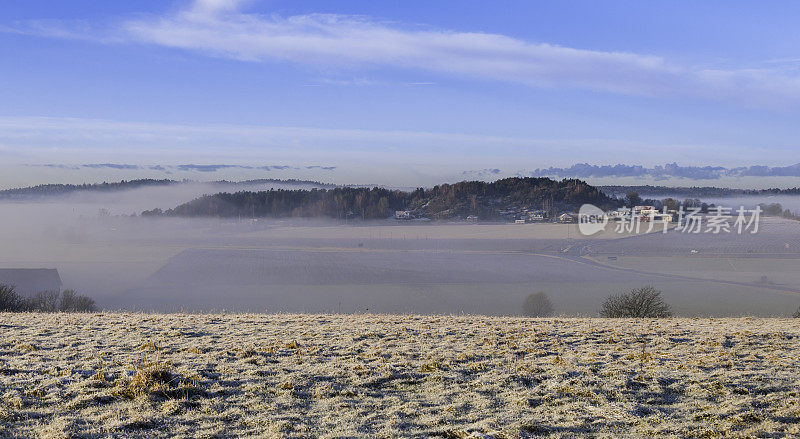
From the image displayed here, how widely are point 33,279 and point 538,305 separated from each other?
5515 centimetres

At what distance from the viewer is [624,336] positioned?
16.2m

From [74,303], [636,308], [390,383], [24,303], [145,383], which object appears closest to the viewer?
[145,383]

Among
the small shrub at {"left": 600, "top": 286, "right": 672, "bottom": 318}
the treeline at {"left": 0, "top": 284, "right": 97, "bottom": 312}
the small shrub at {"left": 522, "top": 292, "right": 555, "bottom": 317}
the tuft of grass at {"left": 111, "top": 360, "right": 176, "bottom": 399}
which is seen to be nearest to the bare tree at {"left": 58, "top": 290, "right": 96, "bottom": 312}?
the treeline at {"left": 0, "top": 284, "right": 97, "bottom": 312}

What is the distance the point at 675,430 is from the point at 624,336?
27.4ft

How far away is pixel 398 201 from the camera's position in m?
151

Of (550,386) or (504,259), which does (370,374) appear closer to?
(550,386)

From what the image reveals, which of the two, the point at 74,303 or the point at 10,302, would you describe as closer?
the point at 10,302

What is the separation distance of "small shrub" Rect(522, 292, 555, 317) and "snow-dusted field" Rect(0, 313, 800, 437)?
33956mm

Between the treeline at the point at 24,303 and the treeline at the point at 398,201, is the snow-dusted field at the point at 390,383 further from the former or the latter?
the treeline at the point at 398,201

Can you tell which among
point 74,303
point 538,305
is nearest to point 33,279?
point 74,303

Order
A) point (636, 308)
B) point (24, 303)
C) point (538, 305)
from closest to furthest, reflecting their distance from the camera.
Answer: point (636, 308)
point (24, 303)
point (538, 305)

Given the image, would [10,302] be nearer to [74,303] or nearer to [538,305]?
[74,303]

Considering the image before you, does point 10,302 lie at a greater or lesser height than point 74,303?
greater

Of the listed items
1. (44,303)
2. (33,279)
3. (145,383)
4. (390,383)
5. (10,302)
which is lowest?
(33,279)
